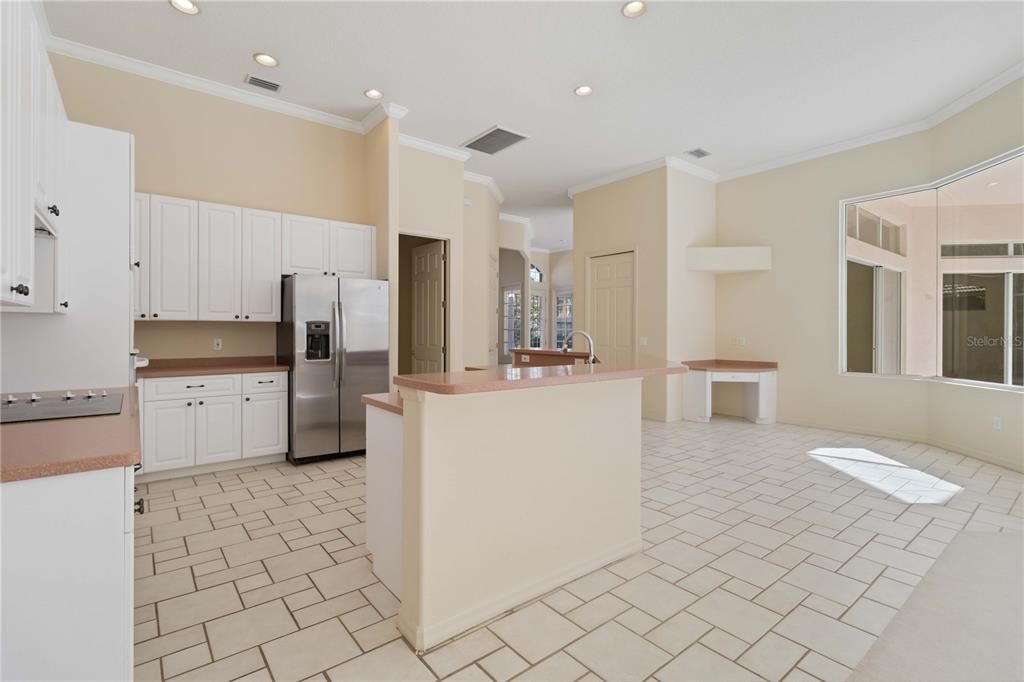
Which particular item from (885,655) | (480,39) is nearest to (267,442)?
(480,39)

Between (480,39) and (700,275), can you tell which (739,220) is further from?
(480,39)

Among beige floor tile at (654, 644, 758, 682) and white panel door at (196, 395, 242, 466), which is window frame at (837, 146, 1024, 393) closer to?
beige floor tile at (654, 644, 758, 682)

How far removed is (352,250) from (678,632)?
4.25 meters

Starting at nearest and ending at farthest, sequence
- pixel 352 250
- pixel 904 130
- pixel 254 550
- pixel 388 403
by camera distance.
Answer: pixel 388 403
pixel 254 550
pixel 352 250
pixel 904 130

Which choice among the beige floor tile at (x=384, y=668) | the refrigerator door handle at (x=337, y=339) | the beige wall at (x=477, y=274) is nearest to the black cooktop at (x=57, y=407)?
the beige floor tile at (x=384, y=668)

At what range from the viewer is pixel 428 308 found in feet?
20.4

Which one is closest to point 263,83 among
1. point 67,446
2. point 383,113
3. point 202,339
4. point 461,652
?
point 383,113

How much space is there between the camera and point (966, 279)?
472 centimetres

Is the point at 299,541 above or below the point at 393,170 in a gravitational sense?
below

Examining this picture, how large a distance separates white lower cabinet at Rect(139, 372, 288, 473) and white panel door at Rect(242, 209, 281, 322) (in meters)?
0.62

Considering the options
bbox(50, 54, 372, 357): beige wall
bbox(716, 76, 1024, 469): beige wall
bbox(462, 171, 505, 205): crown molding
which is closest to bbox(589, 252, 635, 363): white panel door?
bbox(716, 76, 1024, 469): beige wall

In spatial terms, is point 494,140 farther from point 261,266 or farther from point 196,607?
point 196,607

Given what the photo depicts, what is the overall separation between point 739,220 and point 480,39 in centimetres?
452

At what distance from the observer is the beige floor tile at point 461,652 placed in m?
1.80
